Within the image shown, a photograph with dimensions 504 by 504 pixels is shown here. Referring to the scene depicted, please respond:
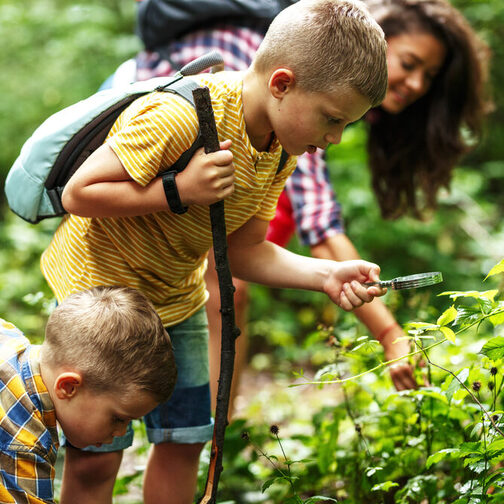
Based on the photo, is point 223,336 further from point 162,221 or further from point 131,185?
point 131,185

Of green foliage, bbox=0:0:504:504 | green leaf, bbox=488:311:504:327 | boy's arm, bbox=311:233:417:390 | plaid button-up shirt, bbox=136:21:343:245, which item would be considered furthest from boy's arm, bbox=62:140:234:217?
plaid button-up shirt, bbox=136:21:343:245

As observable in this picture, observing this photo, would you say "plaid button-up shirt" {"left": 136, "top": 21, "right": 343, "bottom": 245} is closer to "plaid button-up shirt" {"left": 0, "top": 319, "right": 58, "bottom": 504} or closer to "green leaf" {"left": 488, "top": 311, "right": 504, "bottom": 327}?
"green leaf" {"left": 488, "top": 311, "right": 504, "bottom": 327}

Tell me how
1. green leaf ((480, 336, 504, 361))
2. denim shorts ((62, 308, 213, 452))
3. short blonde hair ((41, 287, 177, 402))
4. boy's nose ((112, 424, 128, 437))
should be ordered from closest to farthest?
green leaf ((480, 336, 504, 361))
short blonde hair ((41, 287, 177, 402))
boy's nose ((112, 424, 128, 437))
denim shorts ((62, 308, 213, 452))

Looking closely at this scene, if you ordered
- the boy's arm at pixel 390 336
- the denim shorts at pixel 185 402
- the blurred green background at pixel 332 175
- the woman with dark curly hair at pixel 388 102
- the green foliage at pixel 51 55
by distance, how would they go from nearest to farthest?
the denim shorts at pixel 185 402 → the boy's arm at pixel 390 336 → the woman with dark curly hair at pixel 388 102 → the blurred green background at pixel 332 175 → the green foliage at pixel 51 55

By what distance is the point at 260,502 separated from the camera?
2.80 meters

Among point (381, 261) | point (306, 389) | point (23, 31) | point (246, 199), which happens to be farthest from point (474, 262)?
point (23, 31)

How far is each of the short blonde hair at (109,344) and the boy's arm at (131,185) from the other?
27 cm

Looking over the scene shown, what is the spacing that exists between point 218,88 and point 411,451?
1.37 metres

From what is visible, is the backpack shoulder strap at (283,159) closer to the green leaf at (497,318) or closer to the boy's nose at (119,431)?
the green leaf at (497,318)

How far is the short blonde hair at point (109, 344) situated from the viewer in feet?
5.96

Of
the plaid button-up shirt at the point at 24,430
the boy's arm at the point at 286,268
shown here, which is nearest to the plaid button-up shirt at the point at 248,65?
the boy's arm at the point at 286,268

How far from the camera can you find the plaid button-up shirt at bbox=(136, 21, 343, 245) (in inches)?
113

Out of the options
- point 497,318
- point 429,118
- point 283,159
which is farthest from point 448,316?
point 429,118

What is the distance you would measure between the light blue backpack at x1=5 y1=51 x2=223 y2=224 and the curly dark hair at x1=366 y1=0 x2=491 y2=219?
69.5 inches
